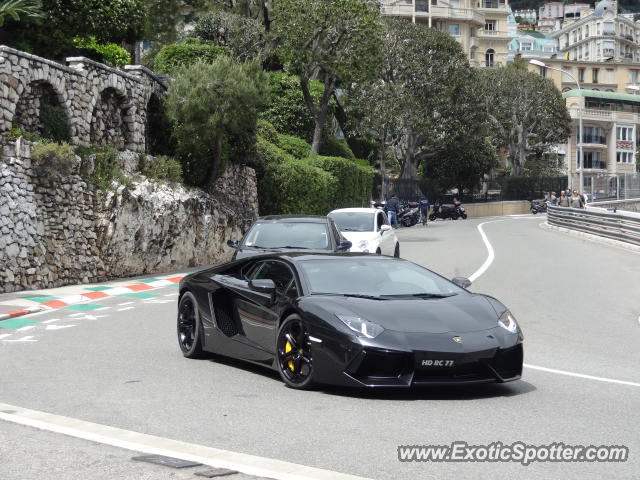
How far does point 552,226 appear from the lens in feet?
169

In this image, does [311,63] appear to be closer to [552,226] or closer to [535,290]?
[552,226]

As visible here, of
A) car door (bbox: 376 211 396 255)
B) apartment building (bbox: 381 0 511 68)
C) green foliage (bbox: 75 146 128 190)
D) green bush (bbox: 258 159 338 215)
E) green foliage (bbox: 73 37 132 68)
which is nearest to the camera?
car door (bbox: 376 211 396 255)

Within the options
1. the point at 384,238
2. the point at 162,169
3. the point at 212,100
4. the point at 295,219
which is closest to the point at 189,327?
the point at 295,219

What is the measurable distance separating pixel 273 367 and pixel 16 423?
248 cm

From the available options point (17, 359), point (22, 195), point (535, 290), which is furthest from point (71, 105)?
point (17, 359)

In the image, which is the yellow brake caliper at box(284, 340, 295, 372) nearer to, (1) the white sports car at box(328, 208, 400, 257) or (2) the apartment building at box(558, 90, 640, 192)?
(1) the white sports car at box(328, 208, 400, 257)

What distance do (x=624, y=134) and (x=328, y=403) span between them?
404ft

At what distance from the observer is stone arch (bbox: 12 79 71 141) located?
22062 millimetres

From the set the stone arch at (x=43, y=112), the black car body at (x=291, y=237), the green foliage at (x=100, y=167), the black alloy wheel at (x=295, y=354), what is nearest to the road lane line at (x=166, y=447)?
the black alloy wheel at (x=295, y=354)

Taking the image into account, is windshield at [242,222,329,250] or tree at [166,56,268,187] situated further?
tree at [166,56,268,187]

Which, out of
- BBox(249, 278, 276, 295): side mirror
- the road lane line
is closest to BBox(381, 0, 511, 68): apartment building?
BBox(249, 278, 276, 295): side mirror

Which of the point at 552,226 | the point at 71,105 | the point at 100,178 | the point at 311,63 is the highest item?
the point at 311,63

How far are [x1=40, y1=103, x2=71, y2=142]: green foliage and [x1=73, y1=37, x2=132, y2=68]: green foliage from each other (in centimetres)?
853

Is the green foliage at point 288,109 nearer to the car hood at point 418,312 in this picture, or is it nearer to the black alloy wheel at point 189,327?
the black alloy wheel at point 189,327
